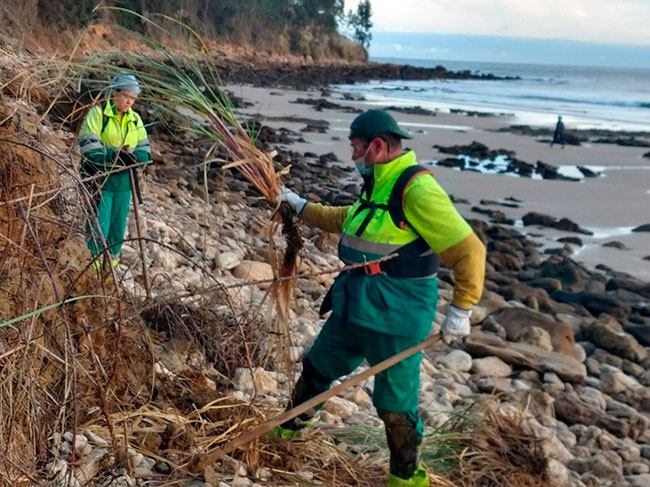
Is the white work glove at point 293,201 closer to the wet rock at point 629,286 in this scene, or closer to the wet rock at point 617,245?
the wet rock at point 629,286

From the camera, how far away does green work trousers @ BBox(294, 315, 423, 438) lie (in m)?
3.43

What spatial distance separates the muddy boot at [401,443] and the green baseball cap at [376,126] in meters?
1.22

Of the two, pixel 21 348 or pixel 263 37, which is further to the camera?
pixel 263 37

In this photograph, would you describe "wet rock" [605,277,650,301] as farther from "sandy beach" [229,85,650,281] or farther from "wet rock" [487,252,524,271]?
"wet rock" [487,252,524,271]

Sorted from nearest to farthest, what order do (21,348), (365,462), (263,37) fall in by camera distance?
(21,348)
(365,462)
(263,37)

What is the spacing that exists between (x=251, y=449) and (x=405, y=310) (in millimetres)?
950

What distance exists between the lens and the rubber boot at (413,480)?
353 cm

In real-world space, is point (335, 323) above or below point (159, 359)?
above

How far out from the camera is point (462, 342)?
273 inches

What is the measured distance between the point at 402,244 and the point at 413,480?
1077 millimetres

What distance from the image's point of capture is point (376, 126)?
136 inches

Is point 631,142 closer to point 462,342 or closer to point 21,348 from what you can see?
point 462,342

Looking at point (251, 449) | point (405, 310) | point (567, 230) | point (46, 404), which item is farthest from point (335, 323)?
point (567, 230)

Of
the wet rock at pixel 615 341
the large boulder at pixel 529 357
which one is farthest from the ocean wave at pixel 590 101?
the large boulder at pixel 529 357
